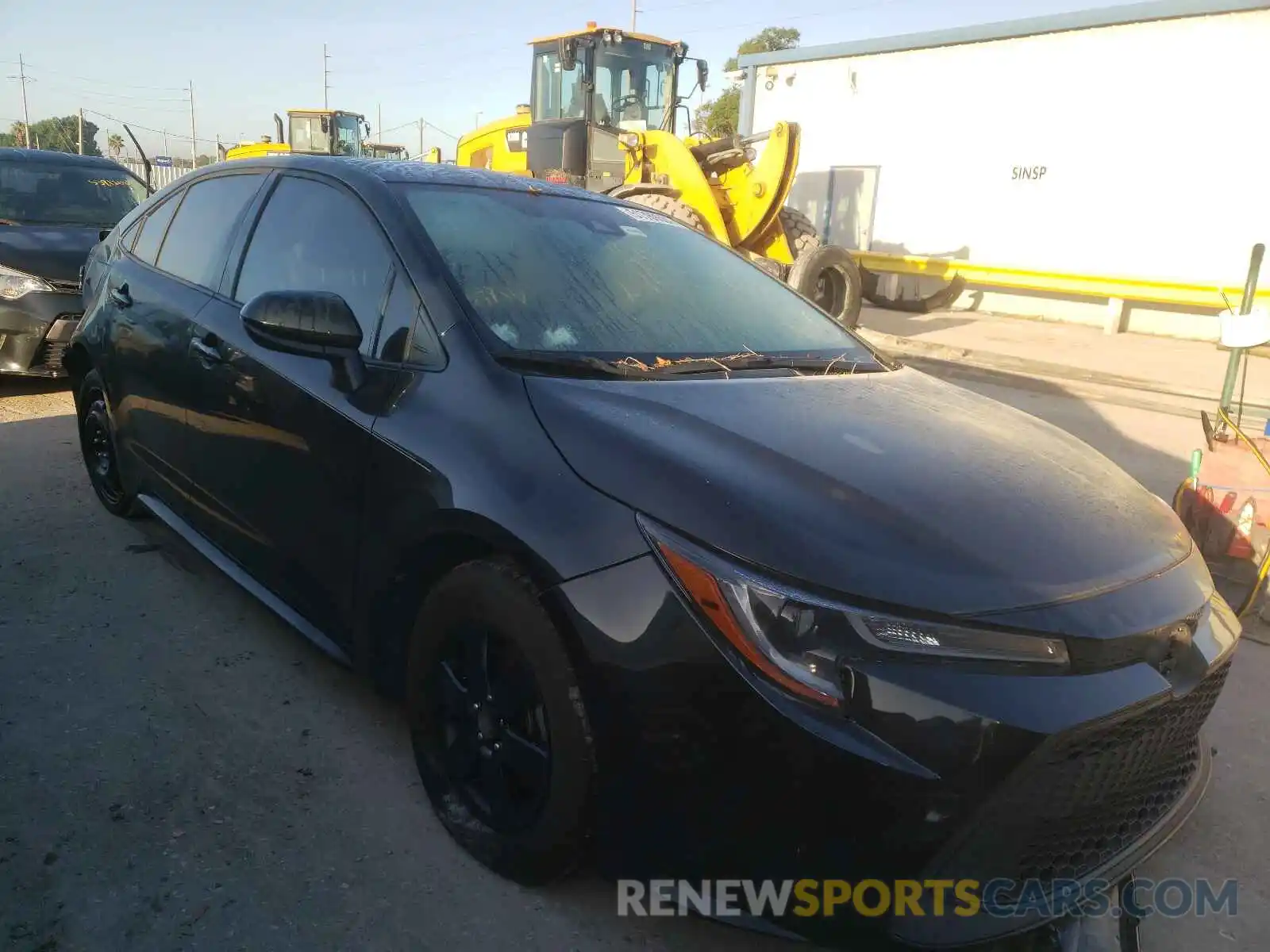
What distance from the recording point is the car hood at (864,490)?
1.76m

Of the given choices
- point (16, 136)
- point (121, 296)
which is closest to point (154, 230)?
point (121, 296)

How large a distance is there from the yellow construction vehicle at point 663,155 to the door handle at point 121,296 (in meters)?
6.70

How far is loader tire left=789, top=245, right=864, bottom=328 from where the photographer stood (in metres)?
10.2

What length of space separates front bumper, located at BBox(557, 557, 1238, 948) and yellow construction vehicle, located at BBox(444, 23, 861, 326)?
8.37 meters

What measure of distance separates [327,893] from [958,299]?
15.8 m

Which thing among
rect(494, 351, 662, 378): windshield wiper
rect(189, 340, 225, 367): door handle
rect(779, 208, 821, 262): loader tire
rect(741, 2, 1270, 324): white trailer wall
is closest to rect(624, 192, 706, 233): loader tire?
rect(779, 208, 821, 262): loader tire

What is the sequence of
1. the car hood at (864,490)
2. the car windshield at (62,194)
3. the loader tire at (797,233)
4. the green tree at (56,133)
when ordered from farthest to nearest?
1. the green tree at (56,133)
2. the loader tire at (797,233)
3. the car windshield at (62,194)
4. the car hood at (864,490)

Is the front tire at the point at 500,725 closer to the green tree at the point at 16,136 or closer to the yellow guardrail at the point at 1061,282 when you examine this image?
the yellow guardrail at the point at 1061,282

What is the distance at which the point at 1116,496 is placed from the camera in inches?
91.4

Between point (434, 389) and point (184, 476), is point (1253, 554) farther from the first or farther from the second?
point (184, 476)

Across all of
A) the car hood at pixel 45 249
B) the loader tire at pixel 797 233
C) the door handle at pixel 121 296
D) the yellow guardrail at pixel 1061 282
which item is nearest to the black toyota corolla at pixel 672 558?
the door handle at pixel 121 296

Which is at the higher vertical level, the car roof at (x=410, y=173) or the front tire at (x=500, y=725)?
the car roof at (x=410, y=173)

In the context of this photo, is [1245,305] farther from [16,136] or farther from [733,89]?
[16,136]

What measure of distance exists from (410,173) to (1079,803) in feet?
8.11
